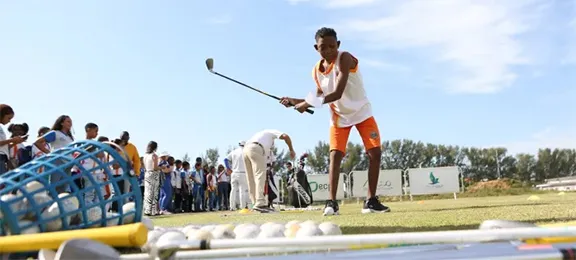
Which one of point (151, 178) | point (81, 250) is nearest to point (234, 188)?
point (151, 178)

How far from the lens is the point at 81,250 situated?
1472mm

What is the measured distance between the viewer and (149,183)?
497 inches

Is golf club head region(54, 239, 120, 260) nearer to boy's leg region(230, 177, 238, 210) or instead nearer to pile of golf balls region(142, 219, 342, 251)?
pile of golf balls region(142, 219, 342, 251)

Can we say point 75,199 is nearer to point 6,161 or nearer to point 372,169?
point 372,169

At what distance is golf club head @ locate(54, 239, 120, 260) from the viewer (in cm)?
146

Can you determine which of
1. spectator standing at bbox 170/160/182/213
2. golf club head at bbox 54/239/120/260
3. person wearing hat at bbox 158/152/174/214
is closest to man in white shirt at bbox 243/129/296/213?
person wearing hat at bbox 158/152/174/214

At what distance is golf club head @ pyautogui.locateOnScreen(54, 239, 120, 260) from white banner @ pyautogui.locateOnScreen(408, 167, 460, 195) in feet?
75.5

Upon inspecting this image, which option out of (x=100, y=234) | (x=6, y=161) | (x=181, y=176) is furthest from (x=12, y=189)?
(x=181, y=176)

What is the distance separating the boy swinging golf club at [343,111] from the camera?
584 centimetres

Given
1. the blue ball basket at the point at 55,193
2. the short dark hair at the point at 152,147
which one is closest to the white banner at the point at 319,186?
the short dark hair at the point at 152,147

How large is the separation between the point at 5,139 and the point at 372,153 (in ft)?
14.4

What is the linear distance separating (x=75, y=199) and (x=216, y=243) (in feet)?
3.79

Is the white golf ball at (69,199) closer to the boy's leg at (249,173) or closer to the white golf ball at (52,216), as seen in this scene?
the white golf ball at (52,216)

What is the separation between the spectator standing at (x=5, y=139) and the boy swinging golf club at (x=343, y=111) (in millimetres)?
3406
